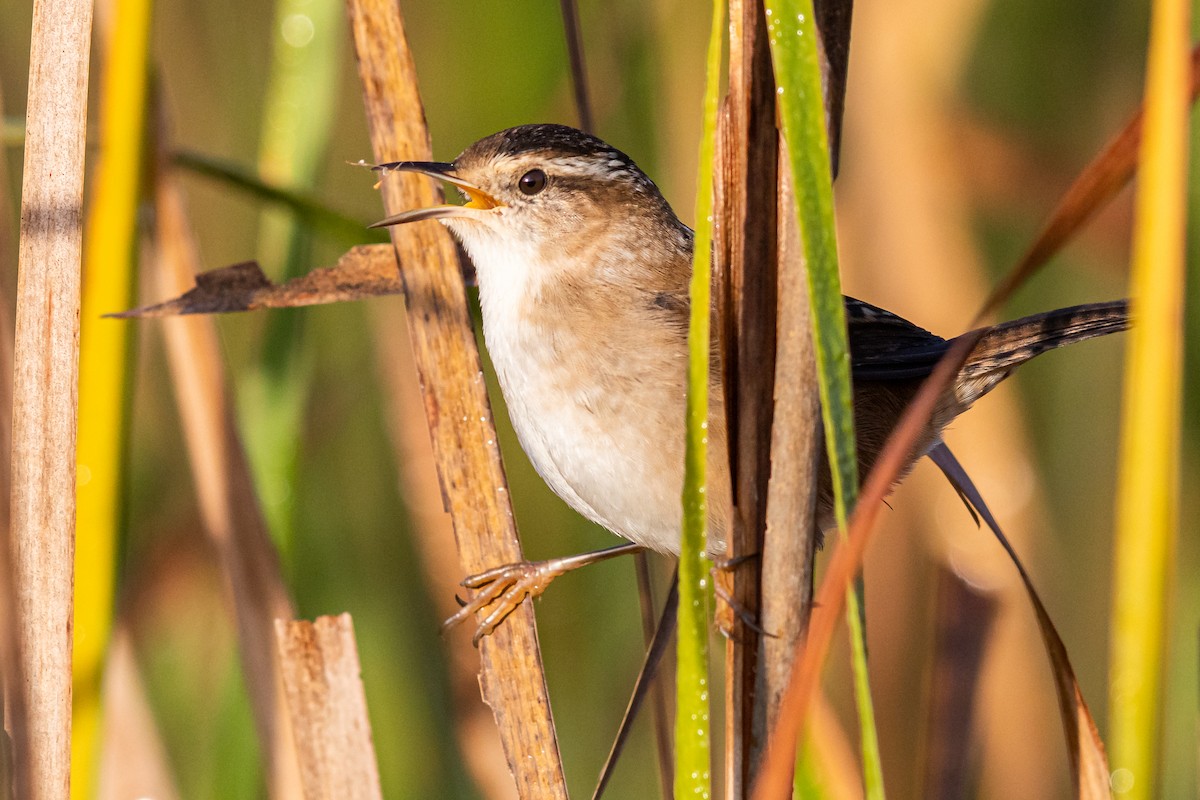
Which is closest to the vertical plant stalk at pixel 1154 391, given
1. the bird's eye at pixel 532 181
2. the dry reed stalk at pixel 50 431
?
the dry reed stalk at pixel 50 431

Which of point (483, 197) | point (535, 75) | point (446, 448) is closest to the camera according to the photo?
point (446, 448)

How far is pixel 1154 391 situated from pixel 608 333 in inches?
42.6

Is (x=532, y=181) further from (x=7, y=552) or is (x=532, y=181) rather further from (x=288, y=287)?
(x=7, y=552)

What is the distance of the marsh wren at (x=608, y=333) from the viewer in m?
1.87

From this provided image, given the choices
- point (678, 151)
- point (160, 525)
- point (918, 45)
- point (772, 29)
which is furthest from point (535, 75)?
point (772, 29)

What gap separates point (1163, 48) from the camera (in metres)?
0.98

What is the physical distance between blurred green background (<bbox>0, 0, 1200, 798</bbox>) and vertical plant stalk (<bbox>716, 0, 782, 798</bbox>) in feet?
3.84

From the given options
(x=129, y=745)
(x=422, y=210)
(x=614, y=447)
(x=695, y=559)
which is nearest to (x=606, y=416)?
(x=614, y=447)

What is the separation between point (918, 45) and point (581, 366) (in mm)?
1403

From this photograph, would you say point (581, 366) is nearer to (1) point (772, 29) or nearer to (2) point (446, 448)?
(2) point (446, 448)

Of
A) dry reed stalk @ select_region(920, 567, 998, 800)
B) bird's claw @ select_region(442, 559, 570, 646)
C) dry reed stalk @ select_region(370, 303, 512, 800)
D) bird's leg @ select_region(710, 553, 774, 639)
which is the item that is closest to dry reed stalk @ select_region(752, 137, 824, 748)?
bird's leg @ select_region(710, 553, 774, 639)

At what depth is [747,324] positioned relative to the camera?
1.33m

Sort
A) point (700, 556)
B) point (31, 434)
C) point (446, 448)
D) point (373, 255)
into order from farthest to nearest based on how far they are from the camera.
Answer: point (373, 255)
point (446, 448)
point (31, 434)
point (700, 556)

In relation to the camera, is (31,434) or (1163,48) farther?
(31,434)
